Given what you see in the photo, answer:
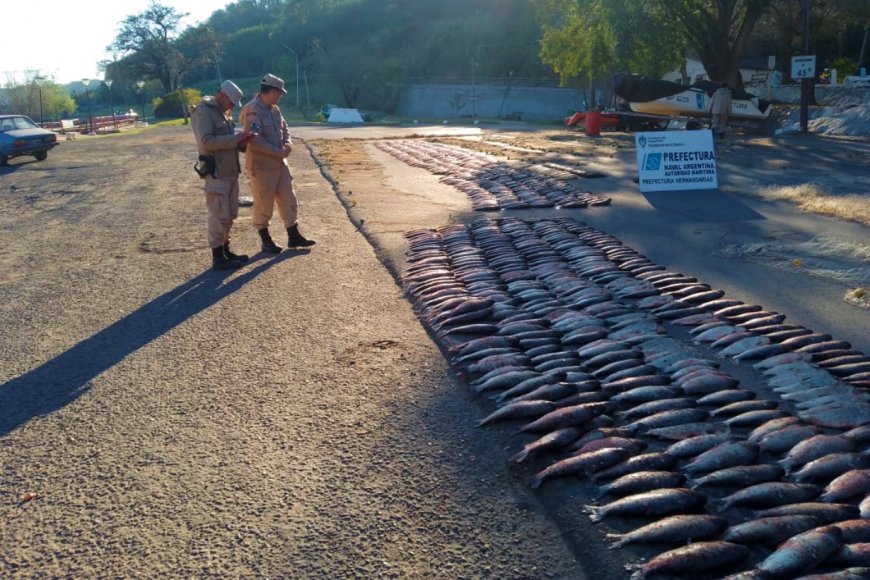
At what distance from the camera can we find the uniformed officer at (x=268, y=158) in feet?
28.0

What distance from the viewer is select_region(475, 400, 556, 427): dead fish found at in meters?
4.38

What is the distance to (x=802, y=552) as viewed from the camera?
2832mm

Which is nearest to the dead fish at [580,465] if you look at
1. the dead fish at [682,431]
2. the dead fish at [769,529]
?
the dead fish at [682,431]

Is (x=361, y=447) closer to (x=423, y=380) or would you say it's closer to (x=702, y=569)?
(x=423, y=380)

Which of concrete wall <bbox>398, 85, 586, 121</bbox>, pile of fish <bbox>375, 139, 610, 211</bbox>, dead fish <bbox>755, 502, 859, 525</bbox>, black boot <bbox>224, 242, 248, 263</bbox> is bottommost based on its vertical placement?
dead fish <bbox>755, 502, 859, 525</bbox>

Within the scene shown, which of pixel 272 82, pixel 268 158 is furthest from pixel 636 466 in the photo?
pixel 272 82

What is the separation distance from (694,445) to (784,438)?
511 millimetres

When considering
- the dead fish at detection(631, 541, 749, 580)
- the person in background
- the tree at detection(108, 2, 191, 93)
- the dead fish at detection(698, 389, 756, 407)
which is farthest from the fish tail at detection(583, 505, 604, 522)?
the tree at detection(108, 2, 191, 93)

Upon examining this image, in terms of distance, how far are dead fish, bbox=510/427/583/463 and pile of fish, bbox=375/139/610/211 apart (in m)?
8.21

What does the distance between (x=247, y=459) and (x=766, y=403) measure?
3119 millimetres

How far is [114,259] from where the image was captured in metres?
9.51

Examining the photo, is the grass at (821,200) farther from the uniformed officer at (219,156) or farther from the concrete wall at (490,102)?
the concrete wall at (490,102)

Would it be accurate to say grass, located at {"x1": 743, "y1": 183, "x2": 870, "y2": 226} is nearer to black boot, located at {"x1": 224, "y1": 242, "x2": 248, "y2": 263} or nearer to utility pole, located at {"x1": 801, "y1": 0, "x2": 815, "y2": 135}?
black boot, located at {"x1": 224, "y1": 242, "x2": 248, "y2": 263}

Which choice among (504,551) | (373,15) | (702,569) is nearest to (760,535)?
(702,569)
